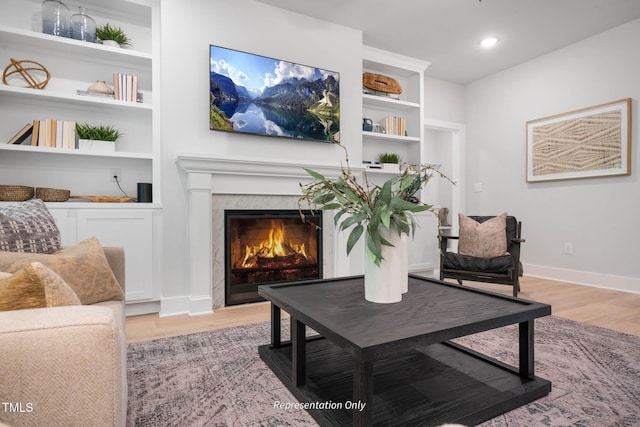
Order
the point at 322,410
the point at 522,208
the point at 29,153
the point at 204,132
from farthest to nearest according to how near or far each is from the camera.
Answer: the point at 522,208 → the point at 204,132 → the point at 29,153 → the point at 322,410

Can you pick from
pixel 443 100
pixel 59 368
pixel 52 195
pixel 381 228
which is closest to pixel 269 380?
Answer: pixel 381 228

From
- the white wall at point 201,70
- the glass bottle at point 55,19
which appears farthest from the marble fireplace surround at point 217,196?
the glass bottle at point 55,19

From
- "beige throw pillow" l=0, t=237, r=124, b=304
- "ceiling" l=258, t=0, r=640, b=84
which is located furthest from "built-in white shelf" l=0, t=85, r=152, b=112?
"beige throw pillow" l=0, t=237, r=124, b=304

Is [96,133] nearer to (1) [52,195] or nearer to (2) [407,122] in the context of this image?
(1) [52,195]

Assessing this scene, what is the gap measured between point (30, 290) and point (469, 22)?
4005mm

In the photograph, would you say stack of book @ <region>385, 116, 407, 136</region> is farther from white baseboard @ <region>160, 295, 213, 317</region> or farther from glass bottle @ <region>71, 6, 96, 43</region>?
glass bottle @ <region>71, 6, 96, 43</region>

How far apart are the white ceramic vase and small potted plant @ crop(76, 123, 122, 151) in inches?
91.3

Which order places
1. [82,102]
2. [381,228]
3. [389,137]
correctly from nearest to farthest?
[381,228], [82,102], [389,137]

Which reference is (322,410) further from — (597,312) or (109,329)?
(597,312)

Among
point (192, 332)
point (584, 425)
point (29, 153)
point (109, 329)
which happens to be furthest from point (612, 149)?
point (29, 153)

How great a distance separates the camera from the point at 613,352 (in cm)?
192

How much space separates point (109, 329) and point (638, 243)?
447 centimetres

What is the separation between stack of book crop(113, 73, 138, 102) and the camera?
8.95 ft

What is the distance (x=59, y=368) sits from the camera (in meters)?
0.68
